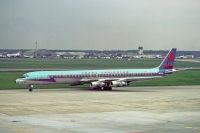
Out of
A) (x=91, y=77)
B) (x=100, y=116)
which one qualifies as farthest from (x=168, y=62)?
(x=100, y=116)

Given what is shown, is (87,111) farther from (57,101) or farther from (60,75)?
(60,75)

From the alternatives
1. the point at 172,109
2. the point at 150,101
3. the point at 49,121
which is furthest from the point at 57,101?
the point at 49,121

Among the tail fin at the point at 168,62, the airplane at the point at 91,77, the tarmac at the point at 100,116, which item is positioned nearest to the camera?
the tarmac at the point at 100,116

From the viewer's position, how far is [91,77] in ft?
231

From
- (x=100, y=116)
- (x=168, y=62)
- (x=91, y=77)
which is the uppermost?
(x=168, y=62)

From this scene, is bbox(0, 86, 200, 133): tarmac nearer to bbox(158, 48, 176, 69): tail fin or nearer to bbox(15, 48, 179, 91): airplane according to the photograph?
bbox(15, 48, 179, 91): airplane

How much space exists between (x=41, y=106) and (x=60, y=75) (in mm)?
24375

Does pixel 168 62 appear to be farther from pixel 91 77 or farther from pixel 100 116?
pixel 100 116

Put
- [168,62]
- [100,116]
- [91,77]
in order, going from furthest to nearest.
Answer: [168,62]
[91,77]
[100,116]

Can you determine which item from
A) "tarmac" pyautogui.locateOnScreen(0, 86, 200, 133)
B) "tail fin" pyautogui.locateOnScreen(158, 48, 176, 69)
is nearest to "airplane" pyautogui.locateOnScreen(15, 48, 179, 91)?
"tail fin" pyautogui.locateOnScreen(158, 48, 176, 69)

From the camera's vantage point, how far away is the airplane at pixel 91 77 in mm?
67062

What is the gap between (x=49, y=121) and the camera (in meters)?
32.7

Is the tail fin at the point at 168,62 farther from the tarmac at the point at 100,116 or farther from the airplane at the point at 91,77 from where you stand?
the tarmac at the point at 100,116

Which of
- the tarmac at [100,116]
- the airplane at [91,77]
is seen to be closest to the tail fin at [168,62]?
the airplane at [91,77]
